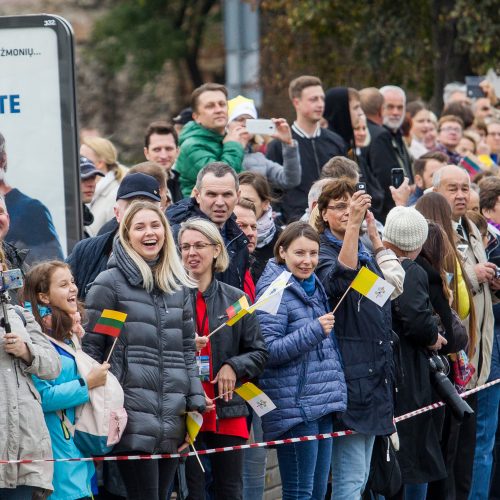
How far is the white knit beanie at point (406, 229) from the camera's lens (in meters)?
8.95

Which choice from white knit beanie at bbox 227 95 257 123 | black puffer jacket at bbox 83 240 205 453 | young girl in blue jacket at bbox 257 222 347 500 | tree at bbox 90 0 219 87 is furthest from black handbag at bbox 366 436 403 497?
tree at bbox 90 0 219 87

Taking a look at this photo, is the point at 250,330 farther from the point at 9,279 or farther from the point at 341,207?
the point at 9,279

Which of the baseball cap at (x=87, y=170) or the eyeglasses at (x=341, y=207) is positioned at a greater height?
the baseball cap at (x=87, y=170)

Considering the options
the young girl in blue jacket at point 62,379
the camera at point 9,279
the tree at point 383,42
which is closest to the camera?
the camera at point 9,279

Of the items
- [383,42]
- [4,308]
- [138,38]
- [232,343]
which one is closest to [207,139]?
[232,343]

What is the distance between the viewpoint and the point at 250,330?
8016mm

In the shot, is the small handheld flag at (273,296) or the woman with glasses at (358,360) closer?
the small handheld flag at (273,296)

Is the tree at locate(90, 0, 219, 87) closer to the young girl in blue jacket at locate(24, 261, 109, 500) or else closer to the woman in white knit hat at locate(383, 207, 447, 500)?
the woman in white knit hat at locate(383, 207, 447, 500)

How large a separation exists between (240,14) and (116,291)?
1172cm

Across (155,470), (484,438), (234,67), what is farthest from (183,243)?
(234,67)

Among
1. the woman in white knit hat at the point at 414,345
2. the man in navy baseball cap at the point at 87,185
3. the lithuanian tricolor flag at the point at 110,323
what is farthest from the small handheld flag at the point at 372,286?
the man in navy baseball cap at the point at 87,185

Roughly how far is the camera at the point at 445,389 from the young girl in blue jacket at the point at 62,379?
263 cm

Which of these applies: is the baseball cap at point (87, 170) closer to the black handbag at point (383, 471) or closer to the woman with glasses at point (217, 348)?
the woman with glasses at point (217, 348)

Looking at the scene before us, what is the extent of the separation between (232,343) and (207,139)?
9.36 feet
